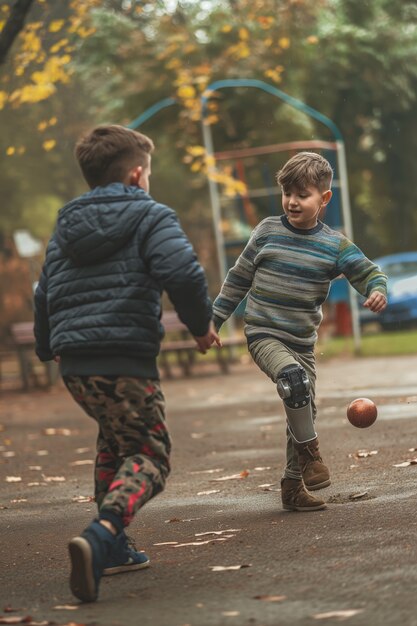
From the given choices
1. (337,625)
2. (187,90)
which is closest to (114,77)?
(187,90)

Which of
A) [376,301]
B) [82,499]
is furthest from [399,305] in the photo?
[376,301]

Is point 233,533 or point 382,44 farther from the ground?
point 382,44

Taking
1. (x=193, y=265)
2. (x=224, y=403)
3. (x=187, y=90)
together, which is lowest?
(x=224, y=403)

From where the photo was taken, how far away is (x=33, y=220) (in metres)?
34.9

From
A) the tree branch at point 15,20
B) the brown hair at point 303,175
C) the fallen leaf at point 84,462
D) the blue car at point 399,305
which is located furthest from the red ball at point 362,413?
the blue car at point 399,305

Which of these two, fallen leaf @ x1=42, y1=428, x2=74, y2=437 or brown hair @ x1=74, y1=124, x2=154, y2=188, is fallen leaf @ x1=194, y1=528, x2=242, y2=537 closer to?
brown hair @ x1=74, y1=124, x2=154, y2=188

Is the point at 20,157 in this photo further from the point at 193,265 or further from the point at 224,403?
the point at 193,265

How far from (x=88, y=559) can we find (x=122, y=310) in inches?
35.8

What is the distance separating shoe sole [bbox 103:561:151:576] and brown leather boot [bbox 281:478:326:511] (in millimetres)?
1305

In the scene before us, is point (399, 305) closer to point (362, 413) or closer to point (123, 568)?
point (362, 413)

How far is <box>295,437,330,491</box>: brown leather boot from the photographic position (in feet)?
21.3

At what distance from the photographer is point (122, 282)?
5.09 metres

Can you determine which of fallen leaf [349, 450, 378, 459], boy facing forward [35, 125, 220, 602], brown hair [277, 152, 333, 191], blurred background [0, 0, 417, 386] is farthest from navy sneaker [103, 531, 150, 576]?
blurred background [0, 0, 417, 386]

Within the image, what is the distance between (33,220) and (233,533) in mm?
29312
